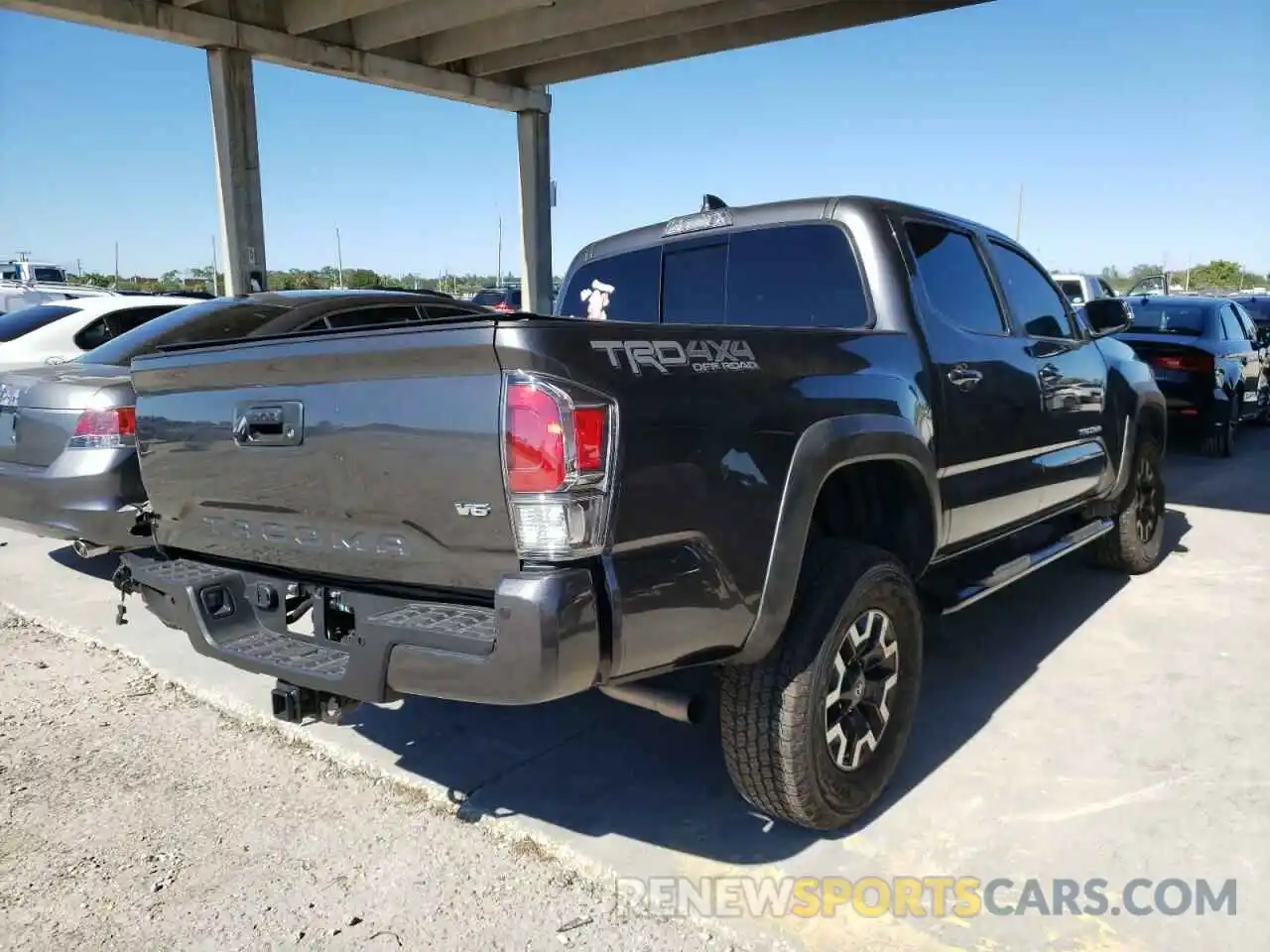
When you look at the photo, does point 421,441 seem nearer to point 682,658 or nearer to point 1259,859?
point 682,658

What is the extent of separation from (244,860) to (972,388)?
3.05 m

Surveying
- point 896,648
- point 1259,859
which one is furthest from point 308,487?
point 1259,859

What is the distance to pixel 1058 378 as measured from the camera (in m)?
4.46

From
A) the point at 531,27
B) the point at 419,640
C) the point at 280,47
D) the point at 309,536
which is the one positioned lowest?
the point at 419,640

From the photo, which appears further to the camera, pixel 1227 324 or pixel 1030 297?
pixel 1227 324

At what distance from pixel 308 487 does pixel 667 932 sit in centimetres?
155

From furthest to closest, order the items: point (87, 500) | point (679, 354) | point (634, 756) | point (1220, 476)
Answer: point (1220, 476) → point (87, 500) → point (634, 756) → point (679, 354)

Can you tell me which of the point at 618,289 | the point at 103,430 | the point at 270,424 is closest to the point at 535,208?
the point at 103,430

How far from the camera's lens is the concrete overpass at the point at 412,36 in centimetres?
1564

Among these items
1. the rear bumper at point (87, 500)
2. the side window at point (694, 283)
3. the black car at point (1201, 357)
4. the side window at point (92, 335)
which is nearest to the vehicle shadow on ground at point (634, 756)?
the side window at point (694, 283)

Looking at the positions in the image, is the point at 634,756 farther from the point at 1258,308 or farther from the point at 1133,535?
the point at 1258,308

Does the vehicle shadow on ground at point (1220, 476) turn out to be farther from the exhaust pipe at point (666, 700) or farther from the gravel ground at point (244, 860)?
the gravel ground at point (244, 860)

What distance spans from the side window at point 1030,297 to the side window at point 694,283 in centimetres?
134

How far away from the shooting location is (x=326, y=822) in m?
3.08
